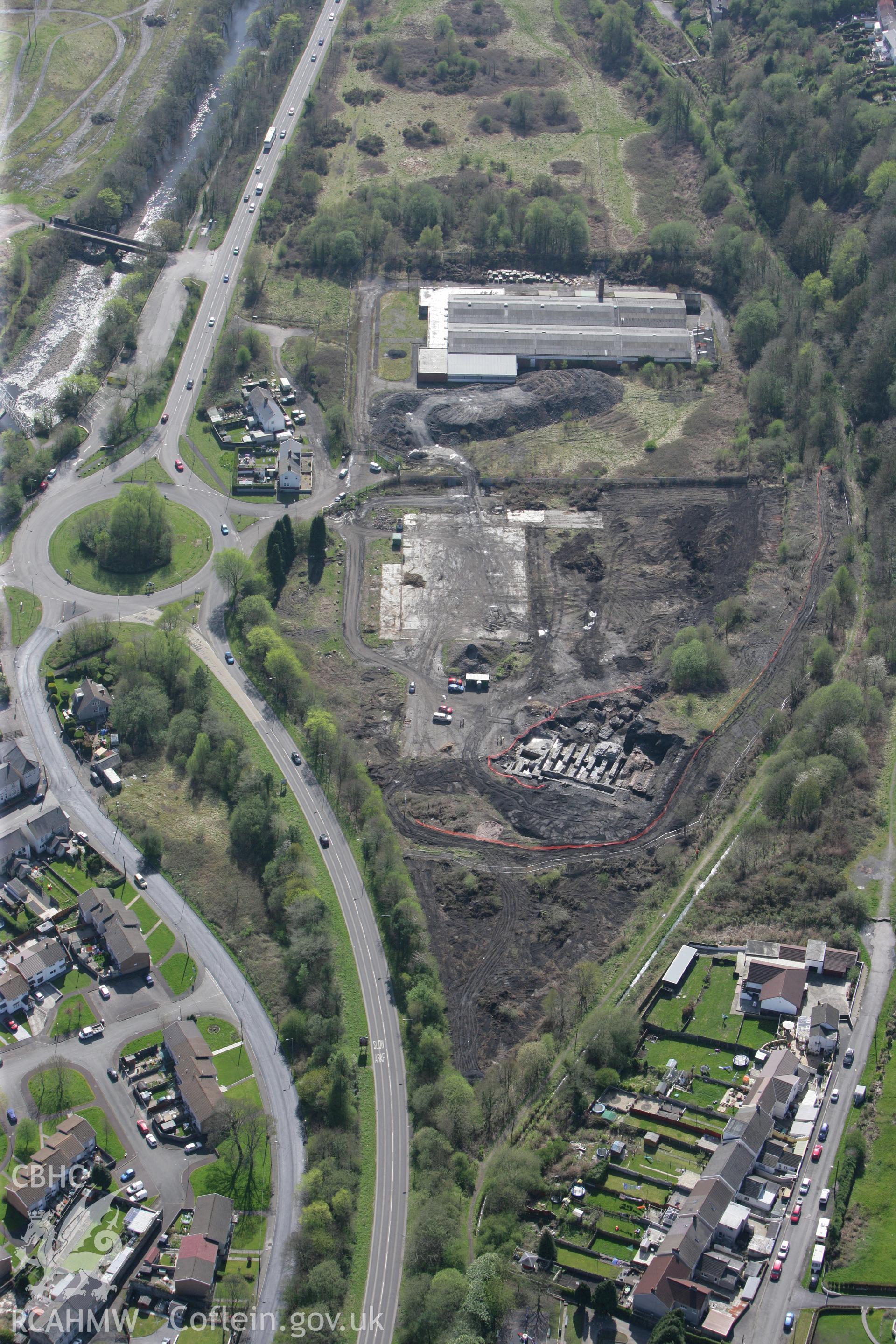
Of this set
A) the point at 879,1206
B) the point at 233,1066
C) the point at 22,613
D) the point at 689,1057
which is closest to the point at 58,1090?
the point at 233,1066

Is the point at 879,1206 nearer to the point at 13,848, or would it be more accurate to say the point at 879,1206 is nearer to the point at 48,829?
the point at 48,829

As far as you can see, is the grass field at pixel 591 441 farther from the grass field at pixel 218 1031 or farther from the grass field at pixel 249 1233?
the grass field at pixel 249 1233

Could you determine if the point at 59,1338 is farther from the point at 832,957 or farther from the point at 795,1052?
the point at 832,957

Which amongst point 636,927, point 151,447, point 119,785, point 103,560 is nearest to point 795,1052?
point 636,927

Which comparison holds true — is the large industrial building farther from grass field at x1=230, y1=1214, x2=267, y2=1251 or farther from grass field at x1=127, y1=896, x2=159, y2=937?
grass field at x1=230, y1=1214, x2=267, y2=1251

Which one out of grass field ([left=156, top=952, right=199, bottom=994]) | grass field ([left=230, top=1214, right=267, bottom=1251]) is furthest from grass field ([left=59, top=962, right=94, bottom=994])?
grass field ([left=230, top=1214, right=267, bottom=1251])

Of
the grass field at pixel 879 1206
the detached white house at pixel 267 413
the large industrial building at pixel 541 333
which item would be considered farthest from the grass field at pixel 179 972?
the large industrial building at pixel 541 333
